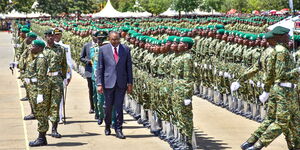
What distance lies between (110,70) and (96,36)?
217 cm

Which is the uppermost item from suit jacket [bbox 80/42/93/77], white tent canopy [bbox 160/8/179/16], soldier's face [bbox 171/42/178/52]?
soldier's face [bbox 171/42/178/52]

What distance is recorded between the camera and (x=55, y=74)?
41.9ft

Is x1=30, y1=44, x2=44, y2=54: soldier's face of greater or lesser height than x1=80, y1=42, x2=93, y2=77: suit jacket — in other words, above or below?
above

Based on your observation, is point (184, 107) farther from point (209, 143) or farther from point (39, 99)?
point (39, 99)

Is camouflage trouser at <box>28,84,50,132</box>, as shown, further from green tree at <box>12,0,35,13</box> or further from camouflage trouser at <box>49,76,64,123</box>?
green tree at <box>12,0,35,13</box>

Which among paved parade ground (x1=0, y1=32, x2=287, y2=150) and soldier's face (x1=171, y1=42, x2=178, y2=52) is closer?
soldier's face (x1=171, y1=42, x2=178, y2=52)

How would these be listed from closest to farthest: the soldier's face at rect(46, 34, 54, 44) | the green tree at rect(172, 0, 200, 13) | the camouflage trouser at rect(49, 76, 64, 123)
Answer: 1. the camouflage trouser at rect(49, 76, 64, 123)
2. the soldier's face at rect(46, 34, 54, 44)
3. the green tree at rect(172, 0, 200, 13)

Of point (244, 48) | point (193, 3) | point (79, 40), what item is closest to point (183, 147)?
point (244, 48)

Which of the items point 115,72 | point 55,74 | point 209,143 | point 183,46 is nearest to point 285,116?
point 183,46

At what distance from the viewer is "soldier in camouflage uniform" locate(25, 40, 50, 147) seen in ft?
39.5

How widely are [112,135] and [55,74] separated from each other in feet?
5.08

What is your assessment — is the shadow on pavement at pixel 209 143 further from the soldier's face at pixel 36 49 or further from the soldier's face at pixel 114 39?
the soldier's face at pixel 36 49

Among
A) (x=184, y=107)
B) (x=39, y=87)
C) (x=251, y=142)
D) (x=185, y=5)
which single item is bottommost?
(x=185, y=5)

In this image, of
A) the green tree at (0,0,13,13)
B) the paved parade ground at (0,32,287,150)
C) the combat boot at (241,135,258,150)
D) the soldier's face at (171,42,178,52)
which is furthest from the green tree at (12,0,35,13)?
the combat boot at (241,135,258,150)
